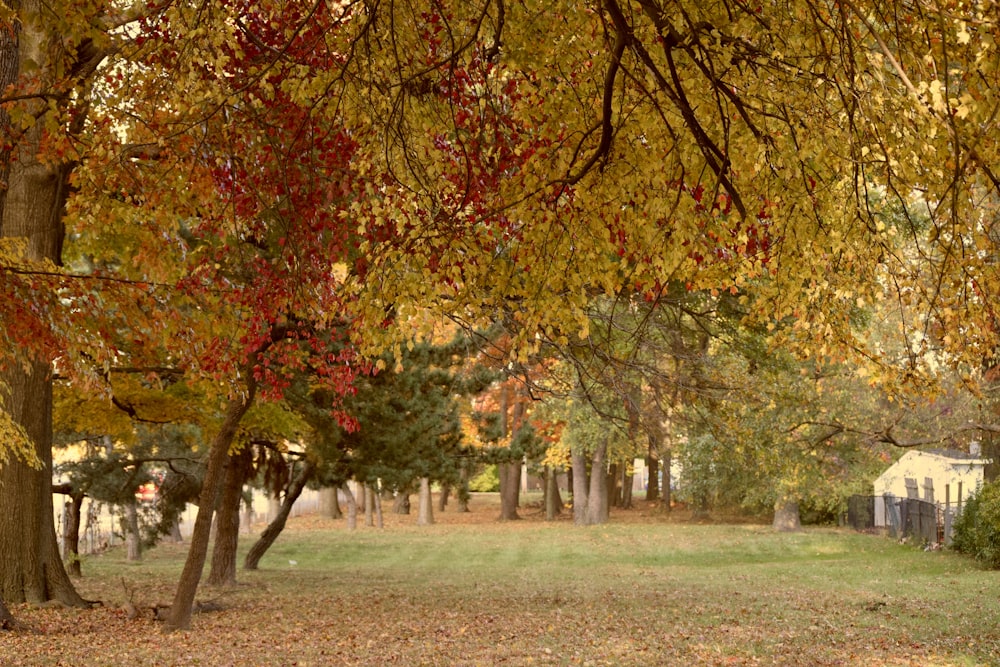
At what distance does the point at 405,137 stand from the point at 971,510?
726 inches

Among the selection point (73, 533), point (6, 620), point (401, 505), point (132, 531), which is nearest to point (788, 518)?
point (401, 505)

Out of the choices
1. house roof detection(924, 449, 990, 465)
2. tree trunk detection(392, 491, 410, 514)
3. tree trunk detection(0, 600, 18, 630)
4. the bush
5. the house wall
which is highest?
house roof detection(924, 449, 990, 465)

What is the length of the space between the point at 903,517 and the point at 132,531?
20.5 m

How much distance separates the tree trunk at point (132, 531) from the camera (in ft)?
74.3

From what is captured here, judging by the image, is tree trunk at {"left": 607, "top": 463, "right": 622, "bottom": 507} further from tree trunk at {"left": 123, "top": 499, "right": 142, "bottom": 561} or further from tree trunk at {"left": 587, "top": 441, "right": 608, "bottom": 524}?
tree trunk at {"left": 123, "top": 499, "right": 142, "bottom": 561}

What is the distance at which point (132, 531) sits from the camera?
76.6 feet

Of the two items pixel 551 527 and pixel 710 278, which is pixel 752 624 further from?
pixel 551 527

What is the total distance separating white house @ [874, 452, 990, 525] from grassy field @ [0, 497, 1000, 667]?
378cm

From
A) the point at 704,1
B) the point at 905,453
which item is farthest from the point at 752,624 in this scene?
the point at 905,453

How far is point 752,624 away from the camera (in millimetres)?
12328

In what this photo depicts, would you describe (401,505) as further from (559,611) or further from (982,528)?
(559,611)

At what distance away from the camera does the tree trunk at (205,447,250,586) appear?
18.2m

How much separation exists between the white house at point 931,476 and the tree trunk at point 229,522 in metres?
19.8

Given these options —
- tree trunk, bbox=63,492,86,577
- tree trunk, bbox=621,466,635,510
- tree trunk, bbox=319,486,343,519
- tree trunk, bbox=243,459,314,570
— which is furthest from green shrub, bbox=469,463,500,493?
tree trunk, bbox=63,492,86,577
